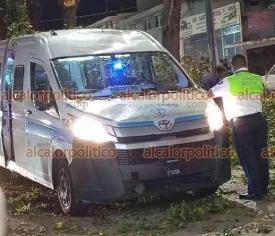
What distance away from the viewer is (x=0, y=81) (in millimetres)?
8453

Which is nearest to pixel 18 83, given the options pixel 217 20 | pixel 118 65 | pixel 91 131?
pixel 118 65

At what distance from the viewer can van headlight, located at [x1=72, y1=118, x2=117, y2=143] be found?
6.00 metres

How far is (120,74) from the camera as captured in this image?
7.01 meters

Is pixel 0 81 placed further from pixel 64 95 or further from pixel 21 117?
pixel 64 95

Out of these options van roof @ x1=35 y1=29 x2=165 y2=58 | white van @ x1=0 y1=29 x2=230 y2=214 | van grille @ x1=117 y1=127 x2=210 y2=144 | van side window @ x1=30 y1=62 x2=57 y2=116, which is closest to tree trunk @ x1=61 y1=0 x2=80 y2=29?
white van @ x1=0 y1=29 x2=230 y2=214

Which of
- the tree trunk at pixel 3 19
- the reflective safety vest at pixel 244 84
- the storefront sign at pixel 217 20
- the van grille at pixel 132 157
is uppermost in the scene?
the storefront sign at pixel 217 20

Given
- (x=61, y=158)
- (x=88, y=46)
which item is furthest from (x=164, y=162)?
(x=88, y=46)

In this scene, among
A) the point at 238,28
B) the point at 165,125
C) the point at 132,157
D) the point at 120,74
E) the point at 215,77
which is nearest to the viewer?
the point at 132,157

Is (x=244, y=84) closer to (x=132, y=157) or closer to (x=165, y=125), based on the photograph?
(x=165, y=125)

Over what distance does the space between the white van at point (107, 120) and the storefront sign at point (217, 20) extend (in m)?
19.7

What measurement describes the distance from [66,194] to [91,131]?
2.92 feet

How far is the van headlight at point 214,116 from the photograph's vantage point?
A: 6402mm

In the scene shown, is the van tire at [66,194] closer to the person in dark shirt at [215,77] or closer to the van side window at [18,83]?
the van side window at [18,83]

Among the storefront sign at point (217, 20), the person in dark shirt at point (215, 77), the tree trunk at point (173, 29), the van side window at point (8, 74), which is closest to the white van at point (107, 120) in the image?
the van side window at point (8, 74)
